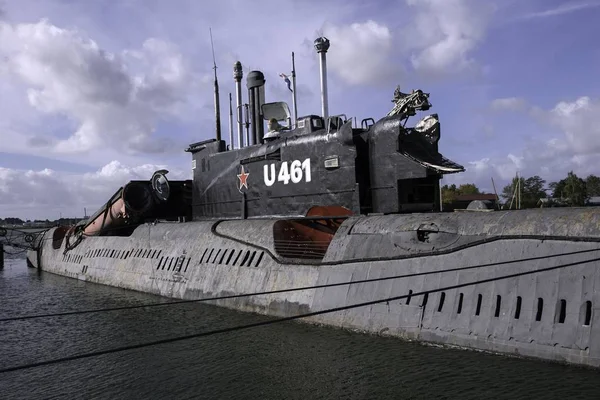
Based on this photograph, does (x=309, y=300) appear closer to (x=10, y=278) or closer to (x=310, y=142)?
(x=310, y=142)

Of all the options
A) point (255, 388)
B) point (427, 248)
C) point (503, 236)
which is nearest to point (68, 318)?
point (255, 388)

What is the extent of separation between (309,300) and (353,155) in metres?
3.55

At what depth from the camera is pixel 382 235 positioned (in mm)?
10773

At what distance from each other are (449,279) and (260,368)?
328 centimetres

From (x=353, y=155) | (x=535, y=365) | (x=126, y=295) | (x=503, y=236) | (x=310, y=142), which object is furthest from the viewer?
(x=126, y=295)

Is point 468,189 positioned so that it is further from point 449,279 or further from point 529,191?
point 449,279

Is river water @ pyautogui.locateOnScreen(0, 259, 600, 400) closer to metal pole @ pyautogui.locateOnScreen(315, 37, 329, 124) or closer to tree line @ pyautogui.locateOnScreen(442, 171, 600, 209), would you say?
metal pole @ pyautogui.locateOnScreen(315, 37, 329, 124)

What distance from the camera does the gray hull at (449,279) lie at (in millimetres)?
7445

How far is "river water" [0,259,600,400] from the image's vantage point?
23.8ft

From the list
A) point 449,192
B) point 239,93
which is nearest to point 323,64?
point 239,93

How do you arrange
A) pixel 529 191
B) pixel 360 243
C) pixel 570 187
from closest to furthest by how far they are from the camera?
pixel 360 243, pixel 529 191, pixel 570 187

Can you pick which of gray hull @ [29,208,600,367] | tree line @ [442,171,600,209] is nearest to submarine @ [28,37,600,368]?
gray hull @ [29,208,600,367]

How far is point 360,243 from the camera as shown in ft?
36.3

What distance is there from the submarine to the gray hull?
22 mm
